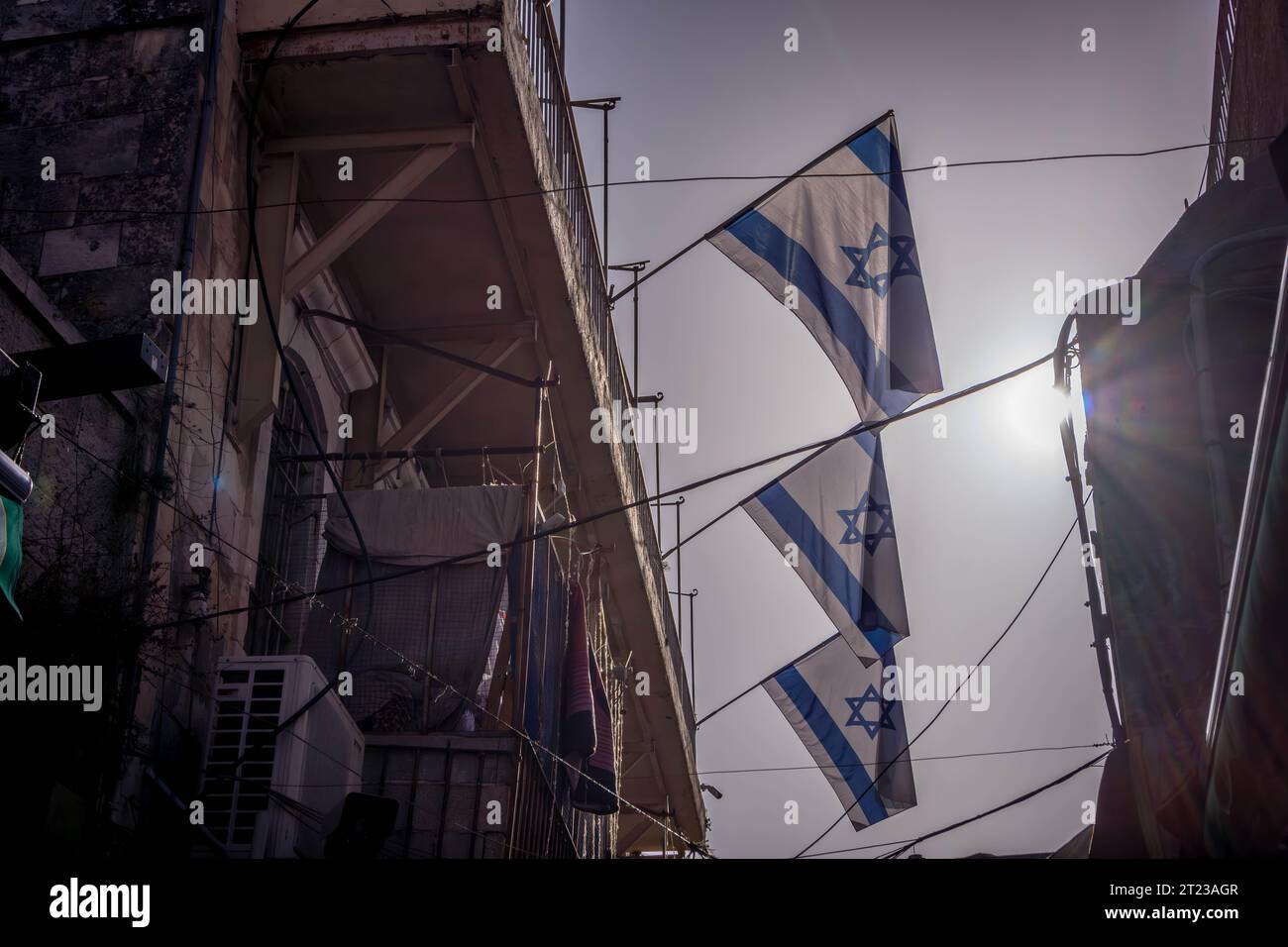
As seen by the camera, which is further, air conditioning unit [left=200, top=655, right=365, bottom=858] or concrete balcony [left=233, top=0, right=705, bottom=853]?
concrete balcony [left=233, top=0, right=705, bottom=853]

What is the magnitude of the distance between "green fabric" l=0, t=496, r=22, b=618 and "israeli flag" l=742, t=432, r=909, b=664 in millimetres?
8215

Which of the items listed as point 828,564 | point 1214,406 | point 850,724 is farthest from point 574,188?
point 850,724

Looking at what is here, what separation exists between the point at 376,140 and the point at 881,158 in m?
4.38

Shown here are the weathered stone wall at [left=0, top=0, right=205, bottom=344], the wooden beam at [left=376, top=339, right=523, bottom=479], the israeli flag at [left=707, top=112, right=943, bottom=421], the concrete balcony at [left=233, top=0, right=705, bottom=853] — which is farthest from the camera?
the wooden beam at [left=376, top=339, right=523, bottom=479]

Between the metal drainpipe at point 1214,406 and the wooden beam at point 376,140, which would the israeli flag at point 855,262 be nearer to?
the metal drainpipe at point 1214,406

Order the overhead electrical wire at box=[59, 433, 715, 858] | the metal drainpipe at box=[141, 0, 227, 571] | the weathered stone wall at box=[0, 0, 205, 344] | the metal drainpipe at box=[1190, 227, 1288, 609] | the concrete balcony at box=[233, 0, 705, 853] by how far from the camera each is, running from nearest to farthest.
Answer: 1. the overhead electrical wire at box=[59, 433, 715, 858]
2. the metal drainpipe at box=[141, 0, 227, 571]
3. the weathered stone wall at box=[0, 0, 205, 344]
4. the metal drainpipe at box=[1190, 227, 1288, 609]
5. the concrete balcony at box=[233, 0, 705, 853]

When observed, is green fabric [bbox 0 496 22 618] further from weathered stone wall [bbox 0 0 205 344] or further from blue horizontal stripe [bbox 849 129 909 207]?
blue horizontal stripe [bbox 849 129 909 207]

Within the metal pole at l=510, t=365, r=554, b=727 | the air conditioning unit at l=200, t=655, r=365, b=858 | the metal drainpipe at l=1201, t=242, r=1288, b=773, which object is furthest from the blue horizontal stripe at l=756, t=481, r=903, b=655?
the metal drainpipe at l=1201, t=242, r=1288, b=773

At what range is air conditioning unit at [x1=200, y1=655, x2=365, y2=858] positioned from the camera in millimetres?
7238

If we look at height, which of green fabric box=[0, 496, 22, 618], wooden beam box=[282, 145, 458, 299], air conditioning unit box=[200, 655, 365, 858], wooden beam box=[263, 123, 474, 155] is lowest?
air conditioning unit box=[200, 655, 365, 858]

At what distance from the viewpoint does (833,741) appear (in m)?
16.6

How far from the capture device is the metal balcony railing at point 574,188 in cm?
1048
